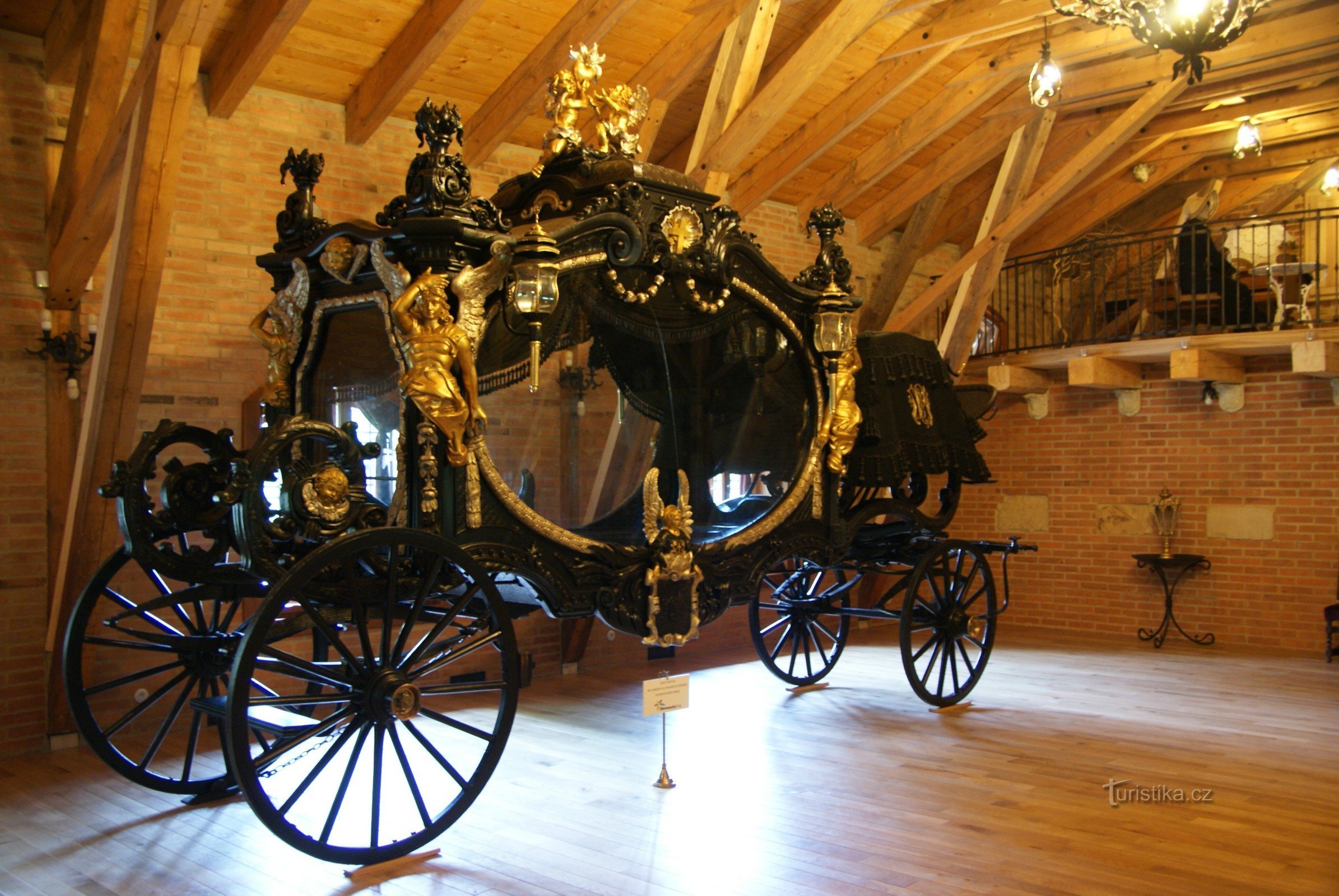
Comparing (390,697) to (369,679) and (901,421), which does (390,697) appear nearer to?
(369,679)

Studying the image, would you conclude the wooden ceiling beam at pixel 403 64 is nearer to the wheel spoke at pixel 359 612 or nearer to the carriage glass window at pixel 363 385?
the carriage glass window at pixel 363 385

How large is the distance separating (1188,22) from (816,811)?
11.5 ft

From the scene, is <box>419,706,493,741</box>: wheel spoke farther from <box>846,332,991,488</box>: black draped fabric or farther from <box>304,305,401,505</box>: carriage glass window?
<box>846,332,991,488</box>: black draped fabric

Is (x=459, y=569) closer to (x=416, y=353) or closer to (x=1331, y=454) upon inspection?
(x=416, y=353)

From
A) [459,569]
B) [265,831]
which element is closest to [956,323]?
[459,569]

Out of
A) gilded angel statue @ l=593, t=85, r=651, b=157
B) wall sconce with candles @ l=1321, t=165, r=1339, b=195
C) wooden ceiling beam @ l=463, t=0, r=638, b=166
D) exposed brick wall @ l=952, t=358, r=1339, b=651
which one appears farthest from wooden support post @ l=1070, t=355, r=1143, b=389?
gilded angel statue @ l=593, t=85, r=651, b=157

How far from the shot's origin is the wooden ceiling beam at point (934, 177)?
29.5 ft

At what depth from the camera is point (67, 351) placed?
529 cm

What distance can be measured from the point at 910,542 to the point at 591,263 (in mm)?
2664

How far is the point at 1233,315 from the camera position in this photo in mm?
9133

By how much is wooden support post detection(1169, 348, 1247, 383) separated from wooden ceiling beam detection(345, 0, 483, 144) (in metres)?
5.86

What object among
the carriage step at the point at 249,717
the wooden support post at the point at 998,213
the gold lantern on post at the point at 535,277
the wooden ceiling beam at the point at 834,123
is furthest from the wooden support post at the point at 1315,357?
the carriage step at the point at 249,717

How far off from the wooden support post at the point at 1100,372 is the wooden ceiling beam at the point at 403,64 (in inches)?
218

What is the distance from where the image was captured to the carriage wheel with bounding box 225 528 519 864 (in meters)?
3.24
